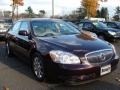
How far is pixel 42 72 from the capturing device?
256 inches

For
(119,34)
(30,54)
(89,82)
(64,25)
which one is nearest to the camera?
(89,82)

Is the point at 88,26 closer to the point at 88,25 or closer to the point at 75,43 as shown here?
the point at 88,25

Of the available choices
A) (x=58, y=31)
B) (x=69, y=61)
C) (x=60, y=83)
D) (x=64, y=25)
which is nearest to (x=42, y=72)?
(x=60, y=83)

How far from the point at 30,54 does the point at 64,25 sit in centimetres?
144

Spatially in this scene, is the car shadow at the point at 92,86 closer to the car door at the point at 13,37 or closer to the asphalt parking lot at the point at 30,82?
the asphalt parking lot at the point at 30,82

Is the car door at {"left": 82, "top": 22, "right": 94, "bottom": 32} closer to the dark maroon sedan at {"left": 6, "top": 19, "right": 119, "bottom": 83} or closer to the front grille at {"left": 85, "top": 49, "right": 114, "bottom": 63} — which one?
the dark maroon sedan at {"left": 6, "top": 19, "right": 119, "bottom": 83}

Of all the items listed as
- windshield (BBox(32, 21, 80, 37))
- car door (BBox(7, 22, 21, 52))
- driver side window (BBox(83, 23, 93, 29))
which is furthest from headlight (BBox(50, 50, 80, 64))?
driver side window (BBox(83, 23, 93, 29))

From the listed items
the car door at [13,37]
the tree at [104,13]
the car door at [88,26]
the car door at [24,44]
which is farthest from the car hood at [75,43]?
the tree at [104,13]

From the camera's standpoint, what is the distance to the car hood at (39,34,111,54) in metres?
6.07

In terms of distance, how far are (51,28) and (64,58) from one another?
1.93 meters

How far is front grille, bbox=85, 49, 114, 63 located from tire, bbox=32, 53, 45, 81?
118 cm

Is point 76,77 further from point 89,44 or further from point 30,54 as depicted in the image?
point 30,54

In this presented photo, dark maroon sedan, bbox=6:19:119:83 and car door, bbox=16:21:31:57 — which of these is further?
car door, bbox=16:21:31:57

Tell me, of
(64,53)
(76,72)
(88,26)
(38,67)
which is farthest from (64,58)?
(88,26)
